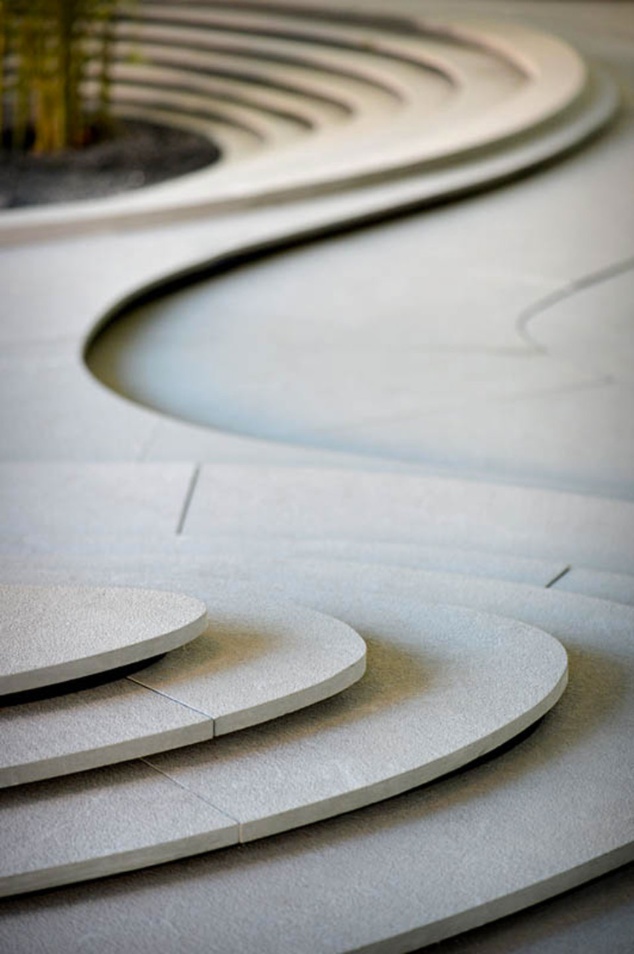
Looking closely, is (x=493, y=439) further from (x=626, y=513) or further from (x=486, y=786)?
(x=486, y=786)

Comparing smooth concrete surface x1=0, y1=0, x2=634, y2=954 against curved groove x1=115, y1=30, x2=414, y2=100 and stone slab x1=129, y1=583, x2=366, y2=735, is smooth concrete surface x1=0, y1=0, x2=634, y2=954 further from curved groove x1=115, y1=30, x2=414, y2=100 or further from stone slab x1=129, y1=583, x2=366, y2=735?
curved groove x1=115, y1=30, x2=414, y2=100

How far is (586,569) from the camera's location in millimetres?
3887

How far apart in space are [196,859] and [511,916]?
24.9 inches

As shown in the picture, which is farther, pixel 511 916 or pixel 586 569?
pixel 586 569

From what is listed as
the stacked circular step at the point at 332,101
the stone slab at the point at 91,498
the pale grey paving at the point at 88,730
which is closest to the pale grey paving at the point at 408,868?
the pale grey paving at the point at 88,730

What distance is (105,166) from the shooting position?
408 inches

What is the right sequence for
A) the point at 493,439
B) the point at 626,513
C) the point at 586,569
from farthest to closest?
the point at 493,439
the point at 626,513
the point at 586,569

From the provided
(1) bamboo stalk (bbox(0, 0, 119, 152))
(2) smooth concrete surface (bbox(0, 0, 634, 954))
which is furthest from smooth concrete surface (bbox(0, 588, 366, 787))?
(1) bamboo stalk (bbox(0, 0, 119, 152))

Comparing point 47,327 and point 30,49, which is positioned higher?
point 30,49

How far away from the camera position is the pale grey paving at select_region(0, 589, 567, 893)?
260 cm

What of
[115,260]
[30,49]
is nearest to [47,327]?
[115,260]

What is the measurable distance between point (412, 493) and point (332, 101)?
7838 mm

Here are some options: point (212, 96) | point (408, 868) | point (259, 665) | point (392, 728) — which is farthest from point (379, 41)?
point (408, 868)

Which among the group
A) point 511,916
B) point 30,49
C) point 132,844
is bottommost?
point 511,916
